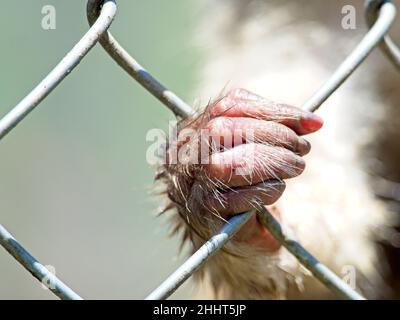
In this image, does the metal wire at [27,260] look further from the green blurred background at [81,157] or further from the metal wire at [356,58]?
the green blurred background at [81,157]

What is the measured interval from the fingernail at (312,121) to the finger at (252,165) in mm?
60

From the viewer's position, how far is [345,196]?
1.73 m

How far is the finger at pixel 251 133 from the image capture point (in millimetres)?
1216

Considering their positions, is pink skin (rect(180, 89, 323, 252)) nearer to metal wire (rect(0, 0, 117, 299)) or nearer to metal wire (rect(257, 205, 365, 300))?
metal wire (rect(257, 205, 365, 300))

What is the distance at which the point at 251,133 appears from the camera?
1.24m

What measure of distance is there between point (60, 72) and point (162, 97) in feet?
0.58

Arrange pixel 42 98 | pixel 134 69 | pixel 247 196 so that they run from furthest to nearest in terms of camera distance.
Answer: pixel 247 196
pixel 134 69
pixel 42 98

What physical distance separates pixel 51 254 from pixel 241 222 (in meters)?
1.77

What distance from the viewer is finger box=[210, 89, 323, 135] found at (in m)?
1.17

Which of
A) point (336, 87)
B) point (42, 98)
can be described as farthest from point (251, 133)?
point (42, 98)

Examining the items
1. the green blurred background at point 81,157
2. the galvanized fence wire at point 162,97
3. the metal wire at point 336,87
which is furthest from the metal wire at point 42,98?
the green blurred background at point 81,157

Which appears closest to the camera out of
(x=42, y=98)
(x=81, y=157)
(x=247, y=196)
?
(x=42, y=98)

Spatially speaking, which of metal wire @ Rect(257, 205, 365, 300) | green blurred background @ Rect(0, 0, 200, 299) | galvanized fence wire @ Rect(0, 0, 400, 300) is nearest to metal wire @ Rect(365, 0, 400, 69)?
galvanized fence wire @ Rect(0, 0, 400, 300)

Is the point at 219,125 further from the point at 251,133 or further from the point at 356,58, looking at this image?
the point at 356,58
